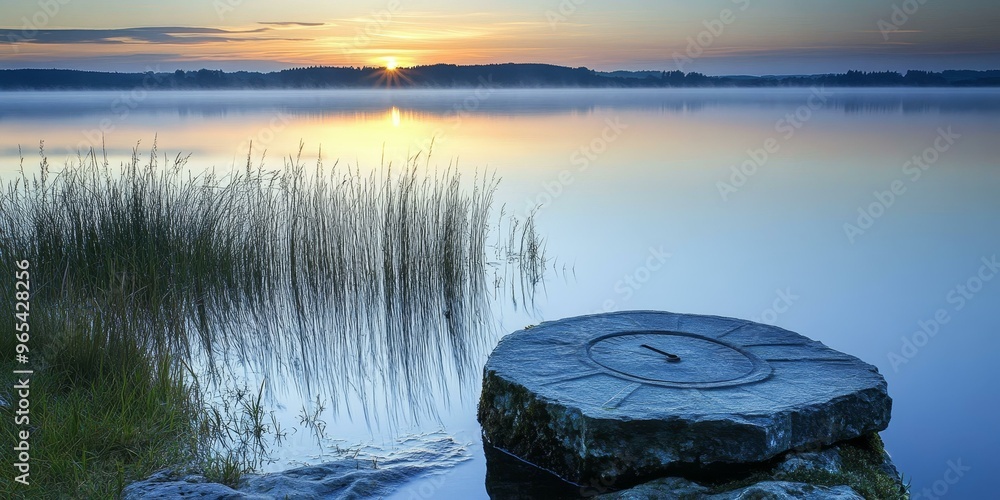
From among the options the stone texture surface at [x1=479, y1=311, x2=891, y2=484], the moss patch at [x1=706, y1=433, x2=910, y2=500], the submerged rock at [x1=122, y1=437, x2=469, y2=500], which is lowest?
the submerged rock at [x1=122, y1=437, x2=469, y2=500]

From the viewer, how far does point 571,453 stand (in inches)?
113

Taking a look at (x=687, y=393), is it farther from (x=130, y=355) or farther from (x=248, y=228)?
(x=248, y=228)

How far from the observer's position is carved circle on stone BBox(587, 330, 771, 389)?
3.07 m

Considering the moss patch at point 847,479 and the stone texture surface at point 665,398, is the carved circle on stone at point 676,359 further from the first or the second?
the moss patch at point 847,479

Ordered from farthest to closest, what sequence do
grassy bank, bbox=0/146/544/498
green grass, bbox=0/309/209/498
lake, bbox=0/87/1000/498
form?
lake, bbox=0/87/1000/498, grassy bank, bbox=0/146/544/498, green grass, bbox=0/309/209/498

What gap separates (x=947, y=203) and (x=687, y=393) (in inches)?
341

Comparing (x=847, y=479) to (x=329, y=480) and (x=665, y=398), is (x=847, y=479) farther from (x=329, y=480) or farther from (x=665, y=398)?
(x=329, y=480)

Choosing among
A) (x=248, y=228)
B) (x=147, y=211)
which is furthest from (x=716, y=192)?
(x=147, y=211)

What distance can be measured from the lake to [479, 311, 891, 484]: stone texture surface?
0.38 metres

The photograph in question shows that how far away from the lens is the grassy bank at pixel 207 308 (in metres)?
2.96

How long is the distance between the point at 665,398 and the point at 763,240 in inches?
219

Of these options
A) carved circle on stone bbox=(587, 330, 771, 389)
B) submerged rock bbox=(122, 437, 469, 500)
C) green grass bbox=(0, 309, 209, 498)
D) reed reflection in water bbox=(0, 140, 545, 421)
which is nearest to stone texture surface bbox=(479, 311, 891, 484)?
carved circle on stone bbox=(587, 330, 771, 389)

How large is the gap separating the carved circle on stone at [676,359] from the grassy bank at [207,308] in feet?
3.58

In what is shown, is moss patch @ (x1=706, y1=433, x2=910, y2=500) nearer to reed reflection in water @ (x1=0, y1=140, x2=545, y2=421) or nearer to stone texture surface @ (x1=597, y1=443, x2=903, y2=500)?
stone texture surface @ (x1=597, y1=443, x2=903, y2=500)
